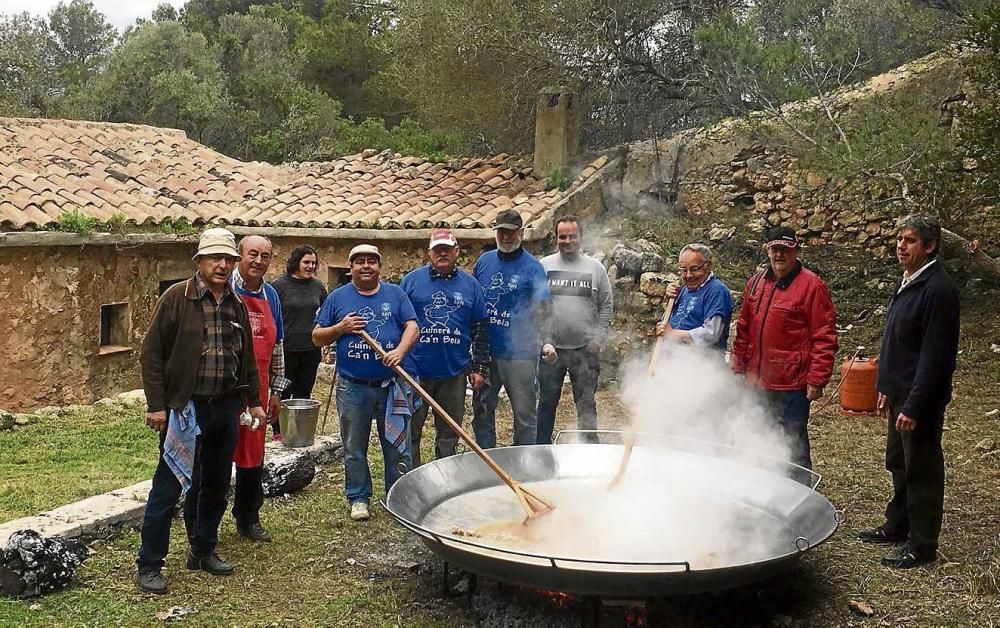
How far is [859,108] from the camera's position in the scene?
33.6 ft

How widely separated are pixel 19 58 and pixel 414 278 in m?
25.1

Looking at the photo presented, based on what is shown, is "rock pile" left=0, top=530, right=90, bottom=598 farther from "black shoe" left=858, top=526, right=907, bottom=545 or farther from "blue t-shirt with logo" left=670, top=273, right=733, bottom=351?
"black shoe" left=858, top=526, right=907, bottom=545

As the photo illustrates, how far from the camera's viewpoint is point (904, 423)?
454cm

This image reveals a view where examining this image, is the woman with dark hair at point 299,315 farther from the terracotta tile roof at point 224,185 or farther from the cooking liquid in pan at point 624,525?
the terracotta tile roof at point 224,185

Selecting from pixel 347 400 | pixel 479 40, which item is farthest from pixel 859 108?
pixel 347 400

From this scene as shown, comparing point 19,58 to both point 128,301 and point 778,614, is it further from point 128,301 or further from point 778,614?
point 778,614

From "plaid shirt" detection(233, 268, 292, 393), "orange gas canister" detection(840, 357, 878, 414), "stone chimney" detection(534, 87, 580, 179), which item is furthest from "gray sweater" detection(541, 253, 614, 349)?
"stone chimney" detection(534, 87, 580, 179)

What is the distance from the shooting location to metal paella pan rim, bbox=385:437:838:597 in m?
3.64

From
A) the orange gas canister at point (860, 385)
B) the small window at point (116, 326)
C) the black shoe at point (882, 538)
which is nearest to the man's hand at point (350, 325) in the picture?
the black shoe at point (882, 538)

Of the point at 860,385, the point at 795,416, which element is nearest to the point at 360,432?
the point at 795,416

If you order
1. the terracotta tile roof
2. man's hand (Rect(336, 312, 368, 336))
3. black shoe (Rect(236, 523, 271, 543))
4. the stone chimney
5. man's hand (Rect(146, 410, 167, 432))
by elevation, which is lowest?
black shoe (Rect(236, 523, 271, 543))

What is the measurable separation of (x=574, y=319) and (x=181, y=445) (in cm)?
324

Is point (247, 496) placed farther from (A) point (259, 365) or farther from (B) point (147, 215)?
(B) point (147, 215)

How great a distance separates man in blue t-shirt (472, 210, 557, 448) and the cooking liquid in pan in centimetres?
105
